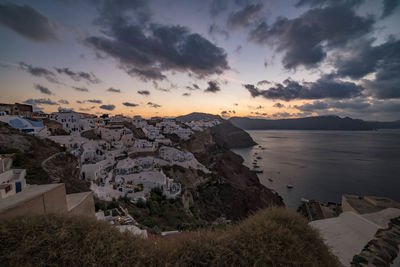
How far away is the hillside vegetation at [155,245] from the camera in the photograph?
156cm

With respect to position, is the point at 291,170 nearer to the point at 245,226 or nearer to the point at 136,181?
the point at 136,181

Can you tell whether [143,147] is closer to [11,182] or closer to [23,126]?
[23,126]

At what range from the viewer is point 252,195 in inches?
935

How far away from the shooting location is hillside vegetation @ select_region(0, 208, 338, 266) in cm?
156

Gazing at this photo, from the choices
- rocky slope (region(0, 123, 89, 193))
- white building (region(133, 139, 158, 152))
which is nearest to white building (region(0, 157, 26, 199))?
rocky slope (region(0, 123, 89, 193))

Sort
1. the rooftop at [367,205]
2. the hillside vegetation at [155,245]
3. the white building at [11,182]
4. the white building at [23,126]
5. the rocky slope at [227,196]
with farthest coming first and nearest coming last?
the rocky slope at [227,196], the white building at [23,126], the rooftop at [367,205], the white building at [11,182], the hillside vegetation at [155,245]

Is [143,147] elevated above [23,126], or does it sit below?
below

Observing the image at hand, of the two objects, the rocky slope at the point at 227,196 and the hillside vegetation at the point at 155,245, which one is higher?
the hillside vegetation at the point at 155,245

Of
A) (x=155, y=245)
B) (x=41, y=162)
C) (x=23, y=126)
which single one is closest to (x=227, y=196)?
(x=41, y=162)

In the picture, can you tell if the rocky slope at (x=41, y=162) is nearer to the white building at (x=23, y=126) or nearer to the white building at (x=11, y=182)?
the white building at (x=11, y=182)

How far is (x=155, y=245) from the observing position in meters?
1.97

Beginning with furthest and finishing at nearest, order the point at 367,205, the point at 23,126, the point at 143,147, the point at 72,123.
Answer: the point at 72,123 → the point at 143,147 → the point at 23,126 → the point at 367,205

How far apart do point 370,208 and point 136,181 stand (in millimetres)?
16952

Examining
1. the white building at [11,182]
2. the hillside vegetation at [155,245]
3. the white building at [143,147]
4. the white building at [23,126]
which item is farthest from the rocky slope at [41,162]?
the white building at [143,147]
